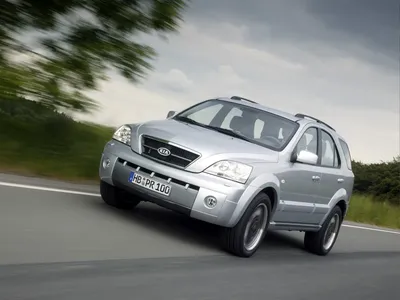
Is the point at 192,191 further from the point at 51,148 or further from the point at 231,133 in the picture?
the point at 51,148

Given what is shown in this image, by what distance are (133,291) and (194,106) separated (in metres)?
4.75

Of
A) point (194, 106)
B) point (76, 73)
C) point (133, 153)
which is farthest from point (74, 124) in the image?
point (133, 153)

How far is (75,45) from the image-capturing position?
1163 cm

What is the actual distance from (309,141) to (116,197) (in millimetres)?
2537

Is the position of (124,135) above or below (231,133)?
below

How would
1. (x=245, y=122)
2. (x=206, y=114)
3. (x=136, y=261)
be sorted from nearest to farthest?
(x=136, y=261) → (x=245, y=122) → (x=206, y=114)

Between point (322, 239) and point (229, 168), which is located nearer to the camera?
point (229, 168)

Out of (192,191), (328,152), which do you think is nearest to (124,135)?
(192,191)

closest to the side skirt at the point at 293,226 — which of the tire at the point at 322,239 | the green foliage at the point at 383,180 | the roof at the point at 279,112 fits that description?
the tire at the point at 322,239

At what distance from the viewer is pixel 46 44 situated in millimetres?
11531

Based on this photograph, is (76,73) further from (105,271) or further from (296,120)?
(105,271)

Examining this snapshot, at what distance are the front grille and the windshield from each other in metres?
0.99

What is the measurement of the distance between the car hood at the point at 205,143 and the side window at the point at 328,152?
5.67 feet

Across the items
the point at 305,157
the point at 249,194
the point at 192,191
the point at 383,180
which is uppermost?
the point at 305,157
